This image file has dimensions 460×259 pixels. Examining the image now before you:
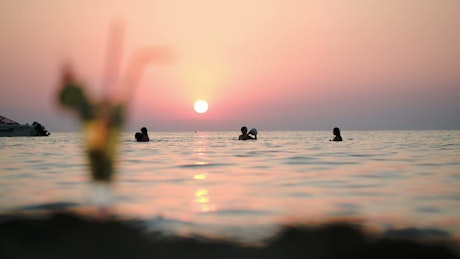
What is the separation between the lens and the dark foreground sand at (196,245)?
22.8 ft

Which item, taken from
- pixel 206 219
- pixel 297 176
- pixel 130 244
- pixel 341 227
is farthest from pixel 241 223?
pixel 297 176

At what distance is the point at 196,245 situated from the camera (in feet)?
24.7

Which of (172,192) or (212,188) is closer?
(172,192)

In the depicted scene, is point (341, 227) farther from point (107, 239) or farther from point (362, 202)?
point (107, 239)

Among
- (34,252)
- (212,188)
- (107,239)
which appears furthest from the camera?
(212,188)

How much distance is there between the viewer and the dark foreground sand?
696 cm

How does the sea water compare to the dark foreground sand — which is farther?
the sea water

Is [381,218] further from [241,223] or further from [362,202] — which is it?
[241,223]

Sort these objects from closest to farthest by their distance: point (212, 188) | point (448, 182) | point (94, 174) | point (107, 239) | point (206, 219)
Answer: point (107, 239), point (206, 219), point (94, 174), point (212, 188), point (448, 182)

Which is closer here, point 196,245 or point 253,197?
point 196,245

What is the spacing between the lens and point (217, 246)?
7.45m

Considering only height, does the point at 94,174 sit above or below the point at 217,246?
above

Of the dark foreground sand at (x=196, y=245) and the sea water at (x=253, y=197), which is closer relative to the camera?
the dark foreground sand at (x=196, y=245)

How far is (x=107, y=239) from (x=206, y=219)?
2.47m
